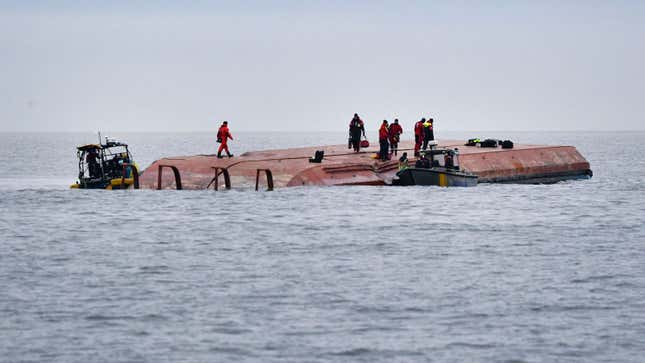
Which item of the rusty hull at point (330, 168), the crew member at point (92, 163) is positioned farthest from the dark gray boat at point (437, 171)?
the crew member at point (92, 163)

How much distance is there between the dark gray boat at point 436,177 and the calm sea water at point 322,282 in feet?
5.46

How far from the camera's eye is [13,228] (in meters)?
38.1

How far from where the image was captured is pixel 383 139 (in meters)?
49.8

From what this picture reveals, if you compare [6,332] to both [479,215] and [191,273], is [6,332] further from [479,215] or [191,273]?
[479,215]

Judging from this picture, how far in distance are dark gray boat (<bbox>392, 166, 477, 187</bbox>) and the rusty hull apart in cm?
258

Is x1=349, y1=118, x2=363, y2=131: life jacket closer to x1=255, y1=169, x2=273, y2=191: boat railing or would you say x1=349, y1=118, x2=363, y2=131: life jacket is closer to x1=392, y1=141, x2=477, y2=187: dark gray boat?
x1=392, y1=141, x2=477, y2=187: dark gray boat

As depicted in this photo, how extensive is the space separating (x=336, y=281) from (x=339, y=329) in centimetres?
556

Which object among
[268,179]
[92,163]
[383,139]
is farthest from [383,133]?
[92,163]

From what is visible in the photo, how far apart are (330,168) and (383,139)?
3279 millimetres

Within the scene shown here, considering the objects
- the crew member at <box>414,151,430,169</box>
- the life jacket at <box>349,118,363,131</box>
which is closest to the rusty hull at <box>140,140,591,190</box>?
the life jacket at <box>349,118,363,131</box>

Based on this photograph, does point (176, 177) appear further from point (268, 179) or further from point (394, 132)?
point (394, 132)

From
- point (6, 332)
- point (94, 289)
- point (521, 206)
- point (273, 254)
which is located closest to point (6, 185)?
point (521, 206)

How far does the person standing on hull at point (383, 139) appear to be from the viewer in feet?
161

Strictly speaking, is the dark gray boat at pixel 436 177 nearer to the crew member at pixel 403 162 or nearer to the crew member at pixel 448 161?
the crew member at pixel 448 161
